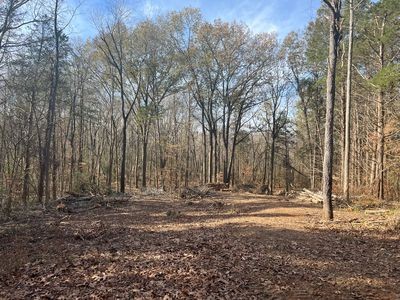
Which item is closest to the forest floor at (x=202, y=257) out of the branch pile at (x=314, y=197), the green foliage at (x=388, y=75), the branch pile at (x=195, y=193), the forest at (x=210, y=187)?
the forest at (x=210, y=187)

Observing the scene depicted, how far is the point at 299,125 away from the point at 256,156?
40.7 feet

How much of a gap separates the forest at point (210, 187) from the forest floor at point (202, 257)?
1.6 inches

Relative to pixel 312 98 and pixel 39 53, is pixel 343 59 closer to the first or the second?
pixel 312 98

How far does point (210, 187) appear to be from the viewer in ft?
73.7

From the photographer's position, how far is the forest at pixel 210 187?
564cm

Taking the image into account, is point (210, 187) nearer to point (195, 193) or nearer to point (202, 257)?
point (195, 193)

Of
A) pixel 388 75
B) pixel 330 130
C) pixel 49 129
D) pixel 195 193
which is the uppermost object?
pixel 388 75

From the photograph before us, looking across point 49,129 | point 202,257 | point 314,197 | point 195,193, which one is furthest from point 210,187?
point 202,257

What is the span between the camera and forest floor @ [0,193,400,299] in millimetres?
5039

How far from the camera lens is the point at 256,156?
1882 inches

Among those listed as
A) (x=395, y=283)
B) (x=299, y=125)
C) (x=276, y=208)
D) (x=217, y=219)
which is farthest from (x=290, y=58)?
(x=395, y=283)

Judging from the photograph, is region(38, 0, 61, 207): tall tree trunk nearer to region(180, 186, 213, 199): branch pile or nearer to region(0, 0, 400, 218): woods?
region(0, 0, 400, 218): woods

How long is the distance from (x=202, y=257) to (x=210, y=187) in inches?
625

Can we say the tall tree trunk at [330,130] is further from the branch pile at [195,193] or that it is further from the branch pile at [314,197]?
the branch pile at [195,193]
